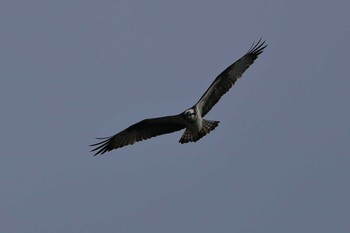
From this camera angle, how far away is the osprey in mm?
11984

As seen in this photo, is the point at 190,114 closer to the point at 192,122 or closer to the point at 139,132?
the point at 192,122

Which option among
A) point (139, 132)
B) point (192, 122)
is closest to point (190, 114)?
point (192, 122)

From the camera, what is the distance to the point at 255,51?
12.8 m

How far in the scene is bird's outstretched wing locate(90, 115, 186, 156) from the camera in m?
12.3

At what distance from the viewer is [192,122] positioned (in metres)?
11.9

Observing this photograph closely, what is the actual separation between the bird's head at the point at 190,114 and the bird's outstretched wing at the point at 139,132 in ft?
1.76

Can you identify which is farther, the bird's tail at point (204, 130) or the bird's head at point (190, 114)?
the bird's tail at point (204, 130)

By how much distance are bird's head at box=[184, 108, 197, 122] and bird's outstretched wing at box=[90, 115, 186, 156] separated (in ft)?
1.76

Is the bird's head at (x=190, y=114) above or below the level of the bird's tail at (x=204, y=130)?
above

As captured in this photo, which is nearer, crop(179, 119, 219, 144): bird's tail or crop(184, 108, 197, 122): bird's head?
crop(184, 108, 197, 122): bird's head

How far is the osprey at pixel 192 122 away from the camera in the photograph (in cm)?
1198

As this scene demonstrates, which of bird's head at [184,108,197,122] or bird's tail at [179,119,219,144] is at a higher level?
bird's head at [184,108,197,122]

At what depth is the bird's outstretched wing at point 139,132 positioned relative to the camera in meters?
12.3

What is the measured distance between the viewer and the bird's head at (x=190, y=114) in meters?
11.7
